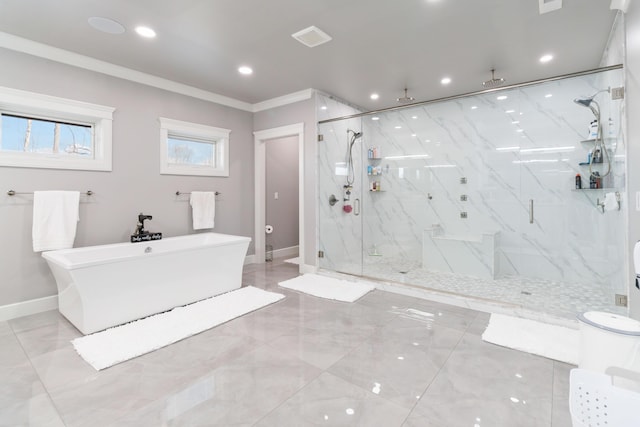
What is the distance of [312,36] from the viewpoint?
113 inches

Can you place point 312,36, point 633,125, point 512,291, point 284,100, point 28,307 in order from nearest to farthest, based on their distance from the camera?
point 633,125 < point 312,36 < point 28,307 < point 512,291 < point 284,100

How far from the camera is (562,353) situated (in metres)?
2.19

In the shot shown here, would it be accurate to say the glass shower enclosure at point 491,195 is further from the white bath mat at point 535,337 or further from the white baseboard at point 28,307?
the white baseboard at point 28,307

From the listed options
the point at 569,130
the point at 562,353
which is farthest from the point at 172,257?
the point at 569,130

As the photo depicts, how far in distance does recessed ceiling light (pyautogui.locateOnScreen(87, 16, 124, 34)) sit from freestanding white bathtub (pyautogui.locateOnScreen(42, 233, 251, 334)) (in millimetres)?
2082

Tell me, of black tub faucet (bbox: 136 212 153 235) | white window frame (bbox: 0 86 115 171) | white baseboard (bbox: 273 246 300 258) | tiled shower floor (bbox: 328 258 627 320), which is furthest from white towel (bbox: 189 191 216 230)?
tiled shower floor (bbox: 328 258 627 320)

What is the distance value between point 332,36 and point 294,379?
2.97m

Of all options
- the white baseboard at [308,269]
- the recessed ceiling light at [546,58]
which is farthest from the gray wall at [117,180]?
the recessed ceiling light at [546,58]

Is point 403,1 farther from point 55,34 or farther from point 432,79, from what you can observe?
point 55,34

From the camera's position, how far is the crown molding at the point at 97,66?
9.43ft

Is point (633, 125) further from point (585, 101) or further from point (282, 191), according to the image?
point (282, 191)

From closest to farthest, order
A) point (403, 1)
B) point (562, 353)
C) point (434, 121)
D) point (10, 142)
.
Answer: point (562, 353)
point (403, 1)
point (10, 142)
point (434, 121)

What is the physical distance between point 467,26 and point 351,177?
8.59ft

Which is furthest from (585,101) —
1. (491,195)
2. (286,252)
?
(286,252)
